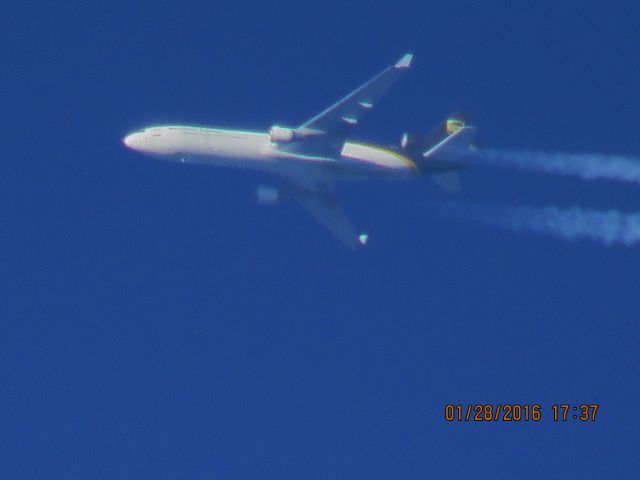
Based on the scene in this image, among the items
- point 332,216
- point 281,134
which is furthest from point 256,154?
point 332,216

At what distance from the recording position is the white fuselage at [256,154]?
271ft

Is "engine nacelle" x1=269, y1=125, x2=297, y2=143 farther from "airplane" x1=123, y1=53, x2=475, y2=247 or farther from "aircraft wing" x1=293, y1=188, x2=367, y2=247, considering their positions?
"aircraft wing" x1=293, y1=188, x2=367, y2=247

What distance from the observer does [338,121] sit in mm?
83188

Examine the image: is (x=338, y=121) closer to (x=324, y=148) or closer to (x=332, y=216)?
(x=324, y=148)

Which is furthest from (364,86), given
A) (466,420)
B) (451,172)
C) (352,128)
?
(466,420)

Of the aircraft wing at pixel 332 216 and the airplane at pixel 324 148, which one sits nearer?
the airplane at pixel 324 148

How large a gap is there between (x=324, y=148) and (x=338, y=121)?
180cm

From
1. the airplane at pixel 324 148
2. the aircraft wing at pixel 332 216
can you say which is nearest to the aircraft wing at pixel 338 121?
the airplane at pixel 324 148

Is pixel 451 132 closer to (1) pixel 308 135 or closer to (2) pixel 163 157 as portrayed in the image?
(1) pixel 308 135

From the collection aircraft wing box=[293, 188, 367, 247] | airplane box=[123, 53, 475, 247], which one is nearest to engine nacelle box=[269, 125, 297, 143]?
airplane box=[123, 53, 475, 247]

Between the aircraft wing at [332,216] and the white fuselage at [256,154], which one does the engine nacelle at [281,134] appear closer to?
the white fuselage at [256,154]

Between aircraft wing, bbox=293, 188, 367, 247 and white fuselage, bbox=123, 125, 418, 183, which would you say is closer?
white fuselage, bbox=123, 125, 418, 183

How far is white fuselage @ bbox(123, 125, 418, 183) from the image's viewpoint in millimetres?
82562

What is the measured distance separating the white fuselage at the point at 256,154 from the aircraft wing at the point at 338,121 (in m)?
0.69
